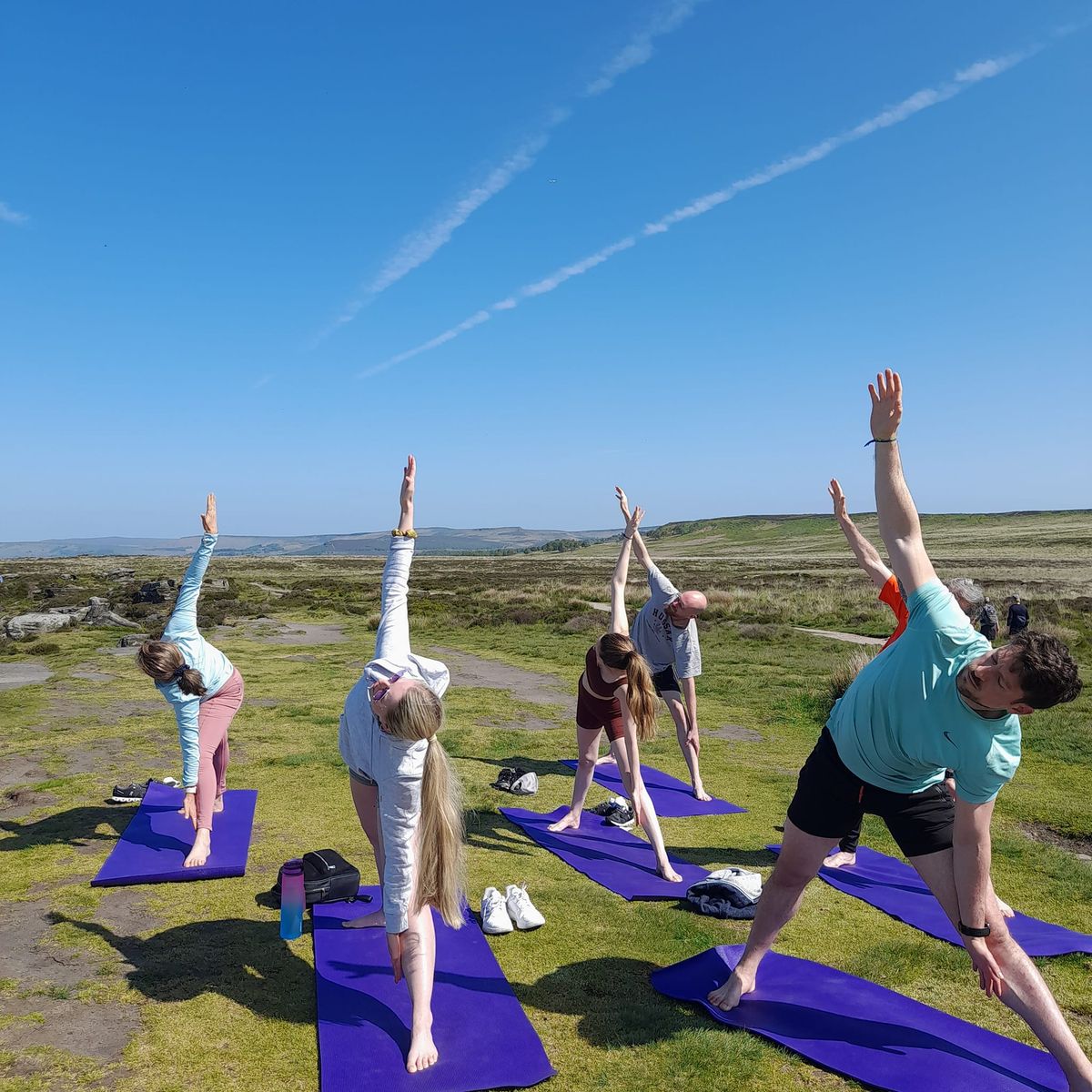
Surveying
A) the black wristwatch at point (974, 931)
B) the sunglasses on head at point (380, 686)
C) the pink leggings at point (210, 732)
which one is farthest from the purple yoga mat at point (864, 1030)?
the pink leggings at point (210, 732)

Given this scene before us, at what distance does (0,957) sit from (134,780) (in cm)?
416

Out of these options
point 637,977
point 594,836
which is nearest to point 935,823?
point 637,977

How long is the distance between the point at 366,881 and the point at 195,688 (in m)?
1.96

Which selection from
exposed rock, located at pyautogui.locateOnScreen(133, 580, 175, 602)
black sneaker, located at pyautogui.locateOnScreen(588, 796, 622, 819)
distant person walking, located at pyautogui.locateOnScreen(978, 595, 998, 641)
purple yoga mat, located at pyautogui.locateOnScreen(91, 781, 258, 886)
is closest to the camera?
purple yoga mat, located at pyautogui.locateOnScreen(91, 781, 258, 886)

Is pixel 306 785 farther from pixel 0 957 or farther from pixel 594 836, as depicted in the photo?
pixel 0 957

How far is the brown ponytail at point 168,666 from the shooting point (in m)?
5.64

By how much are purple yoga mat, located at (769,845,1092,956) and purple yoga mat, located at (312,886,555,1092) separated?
8.24ft

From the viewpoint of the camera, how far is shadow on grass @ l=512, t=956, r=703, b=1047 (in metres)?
3.99

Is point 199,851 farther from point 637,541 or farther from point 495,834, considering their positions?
point 637,541

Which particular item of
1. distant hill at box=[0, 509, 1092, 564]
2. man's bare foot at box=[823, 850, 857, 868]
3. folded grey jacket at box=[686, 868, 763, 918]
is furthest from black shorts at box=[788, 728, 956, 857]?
distant hill at box=[0, 509, 1092, 564]

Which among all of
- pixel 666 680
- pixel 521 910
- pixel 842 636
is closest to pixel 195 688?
pixel 521 910

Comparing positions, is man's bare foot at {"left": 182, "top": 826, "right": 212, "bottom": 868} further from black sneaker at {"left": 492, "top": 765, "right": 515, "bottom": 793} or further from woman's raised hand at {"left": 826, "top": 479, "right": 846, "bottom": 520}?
woman's raised hand at {"left": 826, "top": 479, "right": 846, "bottom": 520}

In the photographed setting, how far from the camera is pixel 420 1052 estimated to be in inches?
142

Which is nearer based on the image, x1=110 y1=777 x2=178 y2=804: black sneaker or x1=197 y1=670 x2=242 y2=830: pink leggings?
x1=197 y1=670 x2=242 y2=830: pink leggings
